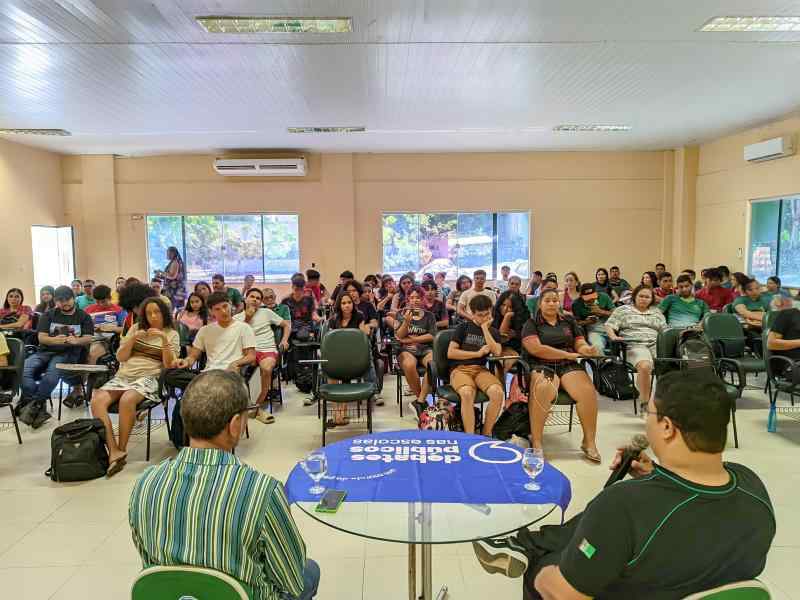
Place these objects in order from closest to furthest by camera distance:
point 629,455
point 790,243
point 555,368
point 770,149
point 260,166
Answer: point 629,455, point 555,368, point 770,149, point 790,243, point 260,166

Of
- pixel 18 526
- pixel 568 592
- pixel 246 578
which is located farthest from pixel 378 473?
pixel 18 526

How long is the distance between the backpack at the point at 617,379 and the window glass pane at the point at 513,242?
19.5 ft

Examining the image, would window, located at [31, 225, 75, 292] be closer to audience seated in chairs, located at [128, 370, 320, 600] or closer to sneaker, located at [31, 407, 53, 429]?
sneaker, located at [31, 407, 53, 429]

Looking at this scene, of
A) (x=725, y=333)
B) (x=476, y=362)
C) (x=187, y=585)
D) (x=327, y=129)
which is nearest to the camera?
(x=187, y=585)

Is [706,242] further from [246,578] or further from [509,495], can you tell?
[246,578]

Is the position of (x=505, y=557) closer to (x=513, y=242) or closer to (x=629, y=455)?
(x=629, y=455)

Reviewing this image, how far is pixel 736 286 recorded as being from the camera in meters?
7.04

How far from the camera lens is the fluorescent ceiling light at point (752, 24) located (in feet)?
15.1

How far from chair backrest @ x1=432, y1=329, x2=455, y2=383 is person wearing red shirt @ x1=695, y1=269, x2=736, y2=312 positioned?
4.95 m

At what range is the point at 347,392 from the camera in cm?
423

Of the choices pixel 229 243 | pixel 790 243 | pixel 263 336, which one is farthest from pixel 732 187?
pixel 229 243

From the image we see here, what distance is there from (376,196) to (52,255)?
6422mm

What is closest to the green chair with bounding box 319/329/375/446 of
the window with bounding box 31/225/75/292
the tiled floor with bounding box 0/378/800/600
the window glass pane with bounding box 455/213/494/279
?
the tiled floor with bounding box 0/378/800/600

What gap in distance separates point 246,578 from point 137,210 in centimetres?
1097
